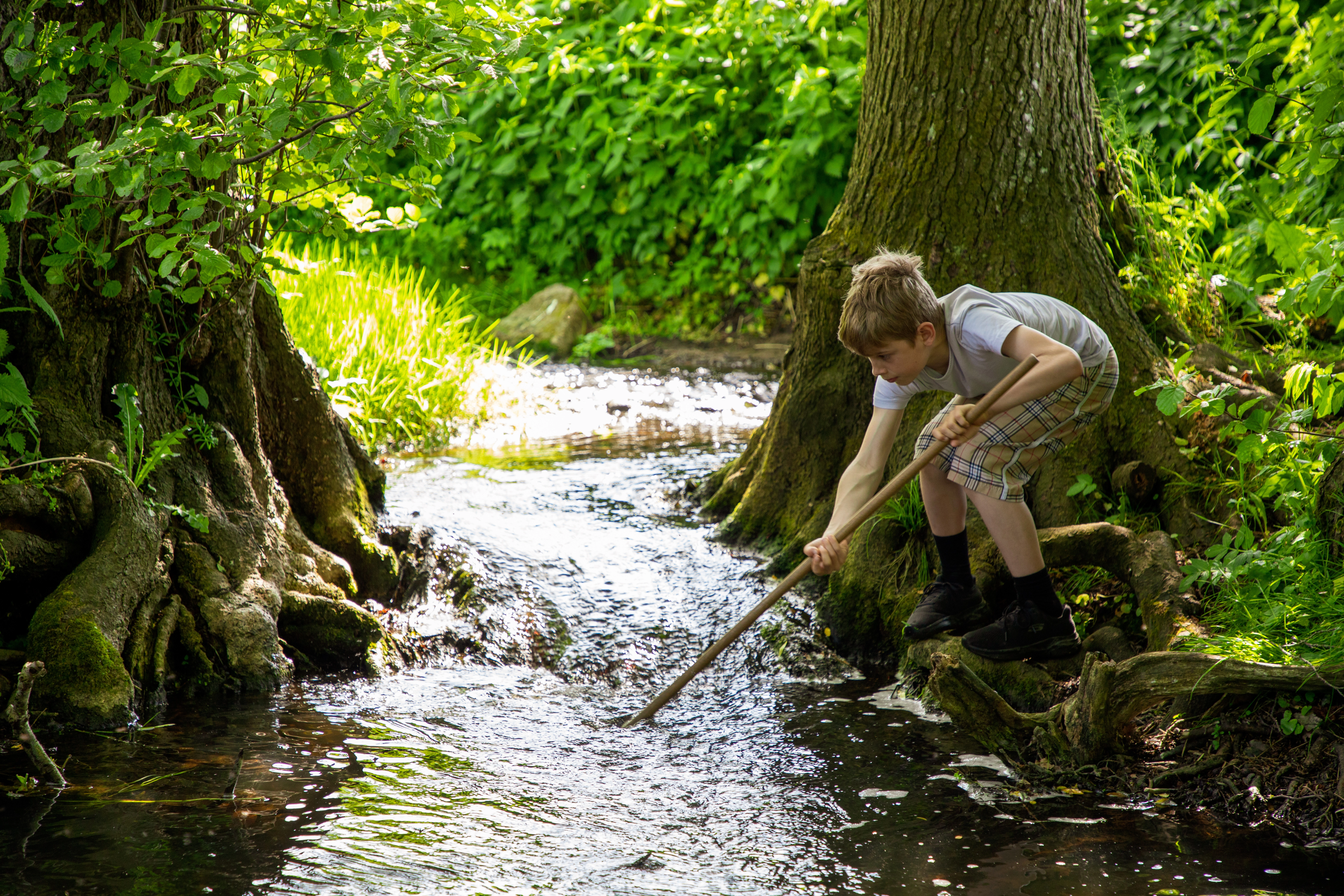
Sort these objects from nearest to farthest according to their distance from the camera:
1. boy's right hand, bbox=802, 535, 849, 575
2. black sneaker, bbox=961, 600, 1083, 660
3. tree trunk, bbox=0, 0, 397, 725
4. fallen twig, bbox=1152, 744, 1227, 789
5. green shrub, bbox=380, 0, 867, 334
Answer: fallen twig, bbox=1152, 744, 1227, 789, boy's right hand, bbox=802, 535, 849, 575, tree trunk, bbox=0, 0, 397, 725, black sneaker, bbox=961, 600, 1083, 660, green shrub, bbox=380, 0, 867, 334

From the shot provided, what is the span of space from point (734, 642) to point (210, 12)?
303cm

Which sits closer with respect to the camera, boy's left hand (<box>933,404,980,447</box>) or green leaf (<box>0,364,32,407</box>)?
boy's left hand (<box>933,404,980,447</box>)

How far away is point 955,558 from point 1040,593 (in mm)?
337

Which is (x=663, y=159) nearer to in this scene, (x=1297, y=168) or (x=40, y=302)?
(x=1297, y=168)

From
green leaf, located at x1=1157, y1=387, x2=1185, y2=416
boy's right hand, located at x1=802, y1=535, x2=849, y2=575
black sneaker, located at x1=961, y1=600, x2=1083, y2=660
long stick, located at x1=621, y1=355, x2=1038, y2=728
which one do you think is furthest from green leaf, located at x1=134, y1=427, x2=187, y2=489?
green leaf, located at x1=1157, y1=387, x2=1185, y2=416

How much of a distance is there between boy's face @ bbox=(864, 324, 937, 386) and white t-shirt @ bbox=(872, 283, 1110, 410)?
10 cm

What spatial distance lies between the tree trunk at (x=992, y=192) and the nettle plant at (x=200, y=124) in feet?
5.13

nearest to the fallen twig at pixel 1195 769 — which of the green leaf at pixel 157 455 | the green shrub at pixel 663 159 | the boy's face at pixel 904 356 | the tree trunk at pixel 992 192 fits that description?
the tree trunk at pixel 992 192

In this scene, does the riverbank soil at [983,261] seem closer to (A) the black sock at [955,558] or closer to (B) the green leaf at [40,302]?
(A) the black sock at [955,558]

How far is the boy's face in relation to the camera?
3.31 m

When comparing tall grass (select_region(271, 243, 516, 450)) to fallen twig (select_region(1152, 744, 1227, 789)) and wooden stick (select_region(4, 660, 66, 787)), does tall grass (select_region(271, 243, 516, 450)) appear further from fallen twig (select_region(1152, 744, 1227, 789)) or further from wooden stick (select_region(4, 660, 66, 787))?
fallen twig (select_region(1152, 744, 1227, 789))

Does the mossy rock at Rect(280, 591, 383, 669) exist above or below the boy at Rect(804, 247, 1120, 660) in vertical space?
below

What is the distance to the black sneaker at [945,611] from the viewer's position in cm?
388

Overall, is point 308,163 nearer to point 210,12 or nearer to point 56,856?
point 210,12
